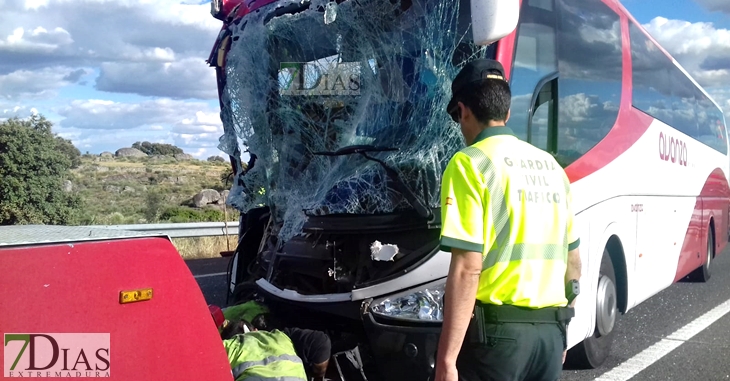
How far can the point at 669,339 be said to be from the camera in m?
7.18

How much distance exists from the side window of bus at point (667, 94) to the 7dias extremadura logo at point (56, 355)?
19.4ft

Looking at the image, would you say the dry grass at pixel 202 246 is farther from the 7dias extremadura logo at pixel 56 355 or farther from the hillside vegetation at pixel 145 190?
the 7dias extremadura logo at pixel 56 355

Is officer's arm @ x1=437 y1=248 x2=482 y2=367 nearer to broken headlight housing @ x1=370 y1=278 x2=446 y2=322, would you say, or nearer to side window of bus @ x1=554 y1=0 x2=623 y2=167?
broken headlight housing @ x1=370 y1=278 x2=446 y2=322

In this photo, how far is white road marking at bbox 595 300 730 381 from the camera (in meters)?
5.92

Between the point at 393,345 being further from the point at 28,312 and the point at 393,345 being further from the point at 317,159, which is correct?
the point at 28,312

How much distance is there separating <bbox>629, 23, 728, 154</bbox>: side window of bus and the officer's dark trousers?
15.9 feet

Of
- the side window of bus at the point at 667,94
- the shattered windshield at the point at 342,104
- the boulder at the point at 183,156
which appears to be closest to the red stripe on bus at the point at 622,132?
the side window of bus at the point at 667,94

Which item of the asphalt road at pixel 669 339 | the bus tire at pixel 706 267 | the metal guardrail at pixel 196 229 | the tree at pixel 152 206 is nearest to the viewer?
the asphalt road at pixel 669 339

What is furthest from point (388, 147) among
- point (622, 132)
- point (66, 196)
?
point (66, 196)

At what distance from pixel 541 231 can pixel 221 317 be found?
1968 mm

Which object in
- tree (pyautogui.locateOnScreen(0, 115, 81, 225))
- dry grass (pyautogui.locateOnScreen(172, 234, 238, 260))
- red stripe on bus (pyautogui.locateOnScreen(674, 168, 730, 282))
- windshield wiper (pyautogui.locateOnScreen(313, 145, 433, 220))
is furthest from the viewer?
tree (pyautogui.locateOnScreen(0, 115, 81, 225))

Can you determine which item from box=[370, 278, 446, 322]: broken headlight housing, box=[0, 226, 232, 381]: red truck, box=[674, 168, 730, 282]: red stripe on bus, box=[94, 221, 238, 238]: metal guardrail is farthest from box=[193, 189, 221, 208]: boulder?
box=[0, 226, 232, 381]: red truck

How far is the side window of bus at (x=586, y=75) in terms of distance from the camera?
5.39 m

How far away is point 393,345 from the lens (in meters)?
4.02
